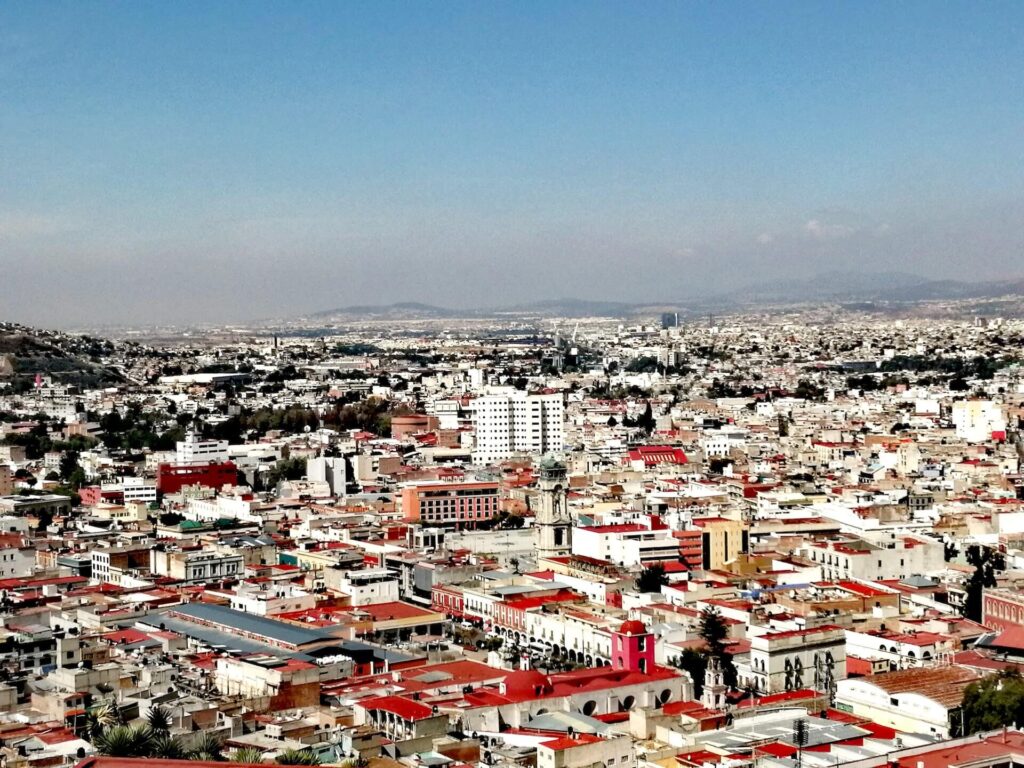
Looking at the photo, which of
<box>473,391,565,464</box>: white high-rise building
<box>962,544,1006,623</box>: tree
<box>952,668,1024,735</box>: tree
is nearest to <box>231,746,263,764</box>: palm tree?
<box>952,668,1024,735</box>: tree

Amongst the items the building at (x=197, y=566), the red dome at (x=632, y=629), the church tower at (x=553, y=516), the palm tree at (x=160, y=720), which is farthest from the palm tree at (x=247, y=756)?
the church tower at (x=553, y=516)

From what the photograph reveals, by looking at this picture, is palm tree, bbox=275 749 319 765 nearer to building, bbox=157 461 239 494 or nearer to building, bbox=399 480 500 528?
building, bbox=399 480 500 528

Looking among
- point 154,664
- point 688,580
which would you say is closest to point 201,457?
point 688,580

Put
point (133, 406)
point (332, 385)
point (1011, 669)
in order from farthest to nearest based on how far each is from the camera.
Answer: point (332, 385), point (133, 406), point (1011, 669)

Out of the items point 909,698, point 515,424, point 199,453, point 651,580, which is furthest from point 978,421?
point 909,698

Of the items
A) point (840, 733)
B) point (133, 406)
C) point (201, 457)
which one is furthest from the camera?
point (133, 406)

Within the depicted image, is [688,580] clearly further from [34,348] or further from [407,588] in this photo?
[34,348]

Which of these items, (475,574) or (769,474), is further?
(769,474)

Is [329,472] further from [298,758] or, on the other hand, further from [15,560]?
[298,758]
